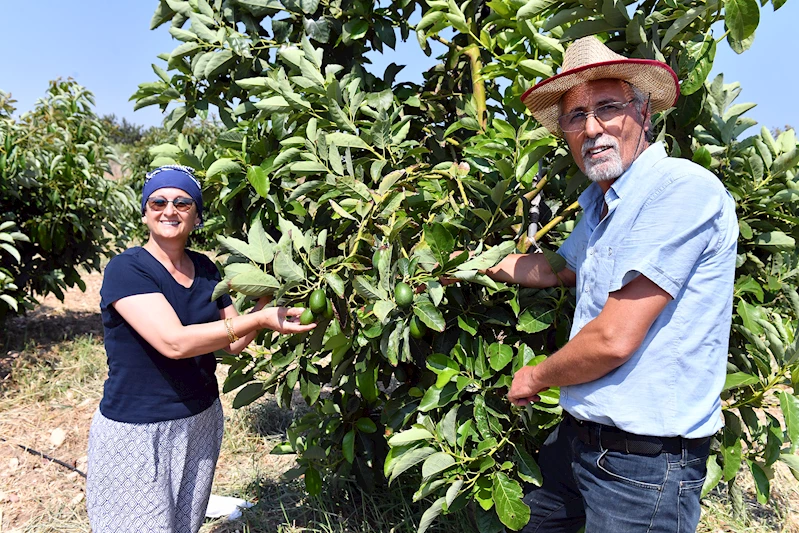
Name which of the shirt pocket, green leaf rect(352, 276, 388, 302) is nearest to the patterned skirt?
green leaf rect(352, 276, 388, 302)

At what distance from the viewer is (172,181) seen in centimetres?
200

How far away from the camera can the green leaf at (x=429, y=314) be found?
59.4 inches

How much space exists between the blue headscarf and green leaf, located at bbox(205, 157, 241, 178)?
0.07m

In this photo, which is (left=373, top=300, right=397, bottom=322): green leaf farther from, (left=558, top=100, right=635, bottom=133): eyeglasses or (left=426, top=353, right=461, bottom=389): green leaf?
(left=558, top=100, right=635, bottom=133): eyeglasses

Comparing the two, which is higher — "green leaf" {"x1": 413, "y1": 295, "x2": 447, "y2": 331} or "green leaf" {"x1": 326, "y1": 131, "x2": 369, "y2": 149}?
"green leaf" {"x1": 326, "y1": 131, "x2": 369, "y2": 149}

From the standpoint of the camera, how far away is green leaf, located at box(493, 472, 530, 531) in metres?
1.64

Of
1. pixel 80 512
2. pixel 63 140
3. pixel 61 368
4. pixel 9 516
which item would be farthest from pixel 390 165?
pixel 63 140

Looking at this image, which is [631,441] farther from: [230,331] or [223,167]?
[223,167]

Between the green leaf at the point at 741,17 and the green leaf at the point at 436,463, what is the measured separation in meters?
1.24

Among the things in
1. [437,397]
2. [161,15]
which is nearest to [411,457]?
[437,397]

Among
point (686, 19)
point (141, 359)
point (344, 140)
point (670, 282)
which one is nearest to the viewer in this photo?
point (670, 282)

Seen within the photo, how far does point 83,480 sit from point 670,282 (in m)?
3.31

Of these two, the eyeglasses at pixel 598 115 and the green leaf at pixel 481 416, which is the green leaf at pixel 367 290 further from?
the eyeglasses at pixel 598 115

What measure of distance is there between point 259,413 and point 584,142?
3096 mm
